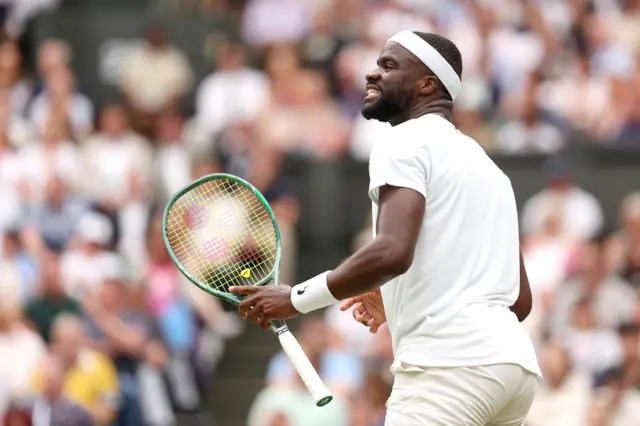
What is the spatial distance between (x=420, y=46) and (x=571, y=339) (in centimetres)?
636

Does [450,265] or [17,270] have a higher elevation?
[450,265]

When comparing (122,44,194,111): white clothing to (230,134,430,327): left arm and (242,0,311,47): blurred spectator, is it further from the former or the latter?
(230,134,430,327): left arm

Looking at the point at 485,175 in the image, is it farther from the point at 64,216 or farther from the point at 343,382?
the point at 64,216

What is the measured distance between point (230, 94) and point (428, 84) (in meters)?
8.96

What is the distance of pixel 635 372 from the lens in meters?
10.6

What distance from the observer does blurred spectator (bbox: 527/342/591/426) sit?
33.1ft

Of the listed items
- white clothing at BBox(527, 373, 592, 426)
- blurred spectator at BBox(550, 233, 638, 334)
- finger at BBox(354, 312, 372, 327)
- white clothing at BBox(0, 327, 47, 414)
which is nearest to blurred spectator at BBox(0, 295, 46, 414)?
white clothing at BBox(0, 327, 47, 414)

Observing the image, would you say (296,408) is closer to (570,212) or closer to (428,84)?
(570,212)

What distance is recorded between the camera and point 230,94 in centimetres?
1410

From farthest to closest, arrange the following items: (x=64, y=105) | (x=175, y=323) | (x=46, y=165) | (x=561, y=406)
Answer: (x=64, y=105)
(x=46, y=165)
(x=175, y=323)
(x=561, y=406)

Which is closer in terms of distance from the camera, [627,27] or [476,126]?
[476,126]

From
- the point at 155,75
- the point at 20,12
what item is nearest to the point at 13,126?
the point at 155,75

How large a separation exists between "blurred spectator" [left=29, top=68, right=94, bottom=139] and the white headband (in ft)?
28.8

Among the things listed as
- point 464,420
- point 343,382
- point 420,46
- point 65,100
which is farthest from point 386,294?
point 65,100
